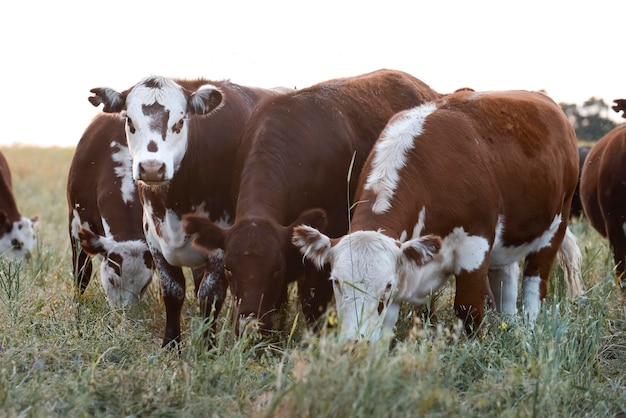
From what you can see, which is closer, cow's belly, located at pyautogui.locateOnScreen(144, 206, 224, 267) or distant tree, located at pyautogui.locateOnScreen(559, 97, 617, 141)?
cow's belly, located at pyautogui.locateOnScreen(144, 206, 224, 267)

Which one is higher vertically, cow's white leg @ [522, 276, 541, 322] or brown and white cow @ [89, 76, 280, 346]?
brown and white cow @ [89, 76, 280, 346]

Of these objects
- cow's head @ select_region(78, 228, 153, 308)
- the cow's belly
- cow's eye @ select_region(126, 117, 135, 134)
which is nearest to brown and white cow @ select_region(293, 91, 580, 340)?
the cow's belly

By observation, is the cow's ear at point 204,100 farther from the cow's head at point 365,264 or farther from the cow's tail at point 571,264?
the cow's tail at point 571,264

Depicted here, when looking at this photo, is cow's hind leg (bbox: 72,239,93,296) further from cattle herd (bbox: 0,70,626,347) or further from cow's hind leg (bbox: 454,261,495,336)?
cow's hind leg (bbox: 454,261,495,336)

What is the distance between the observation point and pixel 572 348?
585 cm

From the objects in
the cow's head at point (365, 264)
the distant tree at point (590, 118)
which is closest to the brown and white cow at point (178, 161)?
the cow's head at point (365, 264)

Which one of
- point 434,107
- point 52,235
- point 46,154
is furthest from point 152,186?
point 46,154

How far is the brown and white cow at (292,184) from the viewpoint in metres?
6.38

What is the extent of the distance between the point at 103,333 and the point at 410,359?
2.72 meters

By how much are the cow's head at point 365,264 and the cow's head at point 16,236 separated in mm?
8249

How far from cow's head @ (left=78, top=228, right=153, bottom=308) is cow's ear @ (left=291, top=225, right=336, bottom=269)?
8.17 ft

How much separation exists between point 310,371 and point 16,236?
9.94m

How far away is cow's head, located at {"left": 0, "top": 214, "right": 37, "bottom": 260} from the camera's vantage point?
1341cm

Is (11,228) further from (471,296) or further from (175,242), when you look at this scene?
(471,296)
